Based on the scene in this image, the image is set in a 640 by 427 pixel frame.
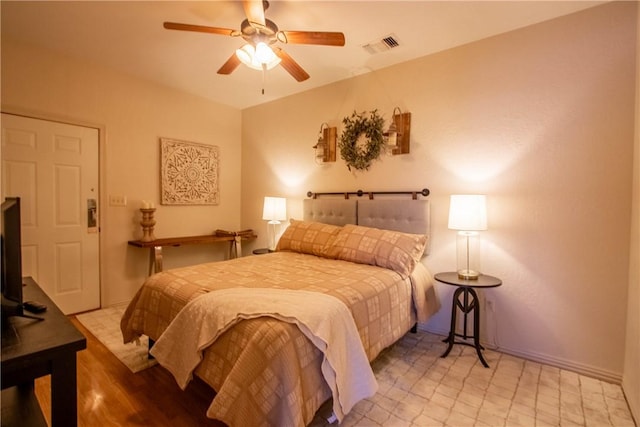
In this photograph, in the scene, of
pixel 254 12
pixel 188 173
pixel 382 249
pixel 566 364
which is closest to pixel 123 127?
pixel 188 173

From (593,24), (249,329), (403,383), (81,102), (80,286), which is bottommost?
(403,383)

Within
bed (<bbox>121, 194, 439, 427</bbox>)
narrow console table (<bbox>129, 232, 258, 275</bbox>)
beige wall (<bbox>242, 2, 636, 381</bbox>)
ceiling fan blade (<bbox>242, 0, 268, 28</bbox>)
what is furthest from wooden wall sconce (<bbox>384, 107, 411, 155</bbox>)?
narrow console table (<bbox>129, 232, 258, 275</bbox>)

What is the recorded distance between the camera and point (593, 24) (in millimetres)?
2166

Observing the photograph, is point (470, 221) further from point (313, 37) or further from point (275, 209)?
point (275, 209)

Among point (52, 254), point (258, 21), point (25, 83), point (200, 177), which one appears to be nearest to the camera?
point (258, 21)

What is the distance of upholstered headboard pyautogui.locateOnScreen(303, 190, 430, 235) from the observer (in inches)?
114

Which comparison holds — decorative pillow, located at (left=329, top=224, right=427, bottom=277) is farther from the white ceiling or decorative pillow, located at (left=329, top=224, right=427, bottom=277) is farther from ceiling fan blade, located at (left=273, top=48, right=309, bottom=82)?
the white ceiling

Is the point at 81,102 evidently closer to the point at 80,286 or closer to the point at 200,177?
the point at 200,177

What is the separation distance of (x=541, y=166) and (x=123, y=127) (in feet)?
13.6

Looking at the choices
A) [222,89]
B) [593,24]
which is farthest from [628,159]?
[222,89]

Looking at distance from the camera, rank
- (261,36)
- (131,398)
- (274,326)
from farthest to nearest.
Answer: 1. (261,36)
2. (131,398)
3. (274,326)

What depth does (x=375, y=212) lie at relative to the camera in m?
3.16

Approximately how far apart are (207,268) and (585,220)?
2804mm

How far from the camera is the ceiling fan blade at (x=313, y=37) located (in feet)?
6.54
